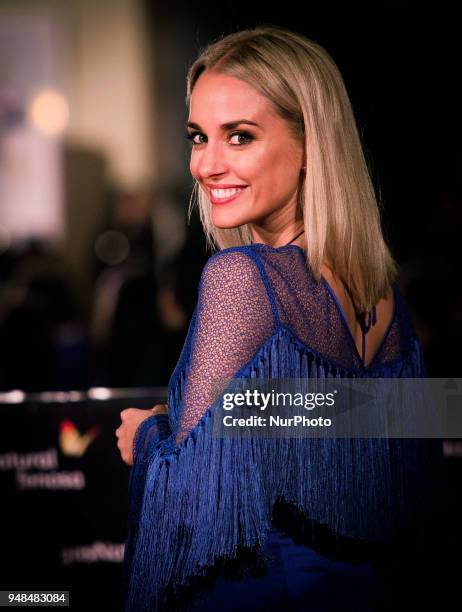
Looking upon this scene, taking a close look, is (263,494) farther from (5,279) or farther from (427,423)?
(5,279)

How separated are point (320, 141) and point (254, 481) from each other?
0.54 meters

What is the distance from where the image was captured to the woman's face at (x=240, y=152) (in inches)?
51.1

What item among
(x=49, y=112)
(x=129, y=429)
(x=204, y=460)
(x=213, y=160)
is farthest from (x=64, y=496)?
(x=49, y=112)

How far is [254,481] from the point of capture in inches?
48.3

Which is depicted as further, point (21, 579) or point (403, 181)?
point (403, 181)

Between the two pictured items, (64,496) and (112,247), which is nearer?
(64,496)

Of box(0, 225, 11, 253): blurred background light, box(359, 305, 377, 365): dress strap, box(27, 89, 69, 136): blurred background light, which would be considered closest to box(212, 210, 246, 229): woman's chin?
box(359, 305, 377, 365): dress strap

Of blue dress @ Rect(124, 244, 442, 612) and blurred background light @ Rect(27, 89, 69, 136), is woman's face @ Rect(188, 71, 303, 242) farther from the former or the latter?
blurred background light @ Rect(27, 89, 69, 136)

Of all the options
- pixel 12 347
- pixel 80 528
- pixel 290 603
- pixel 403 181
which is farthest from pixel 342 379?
pixel 403 181

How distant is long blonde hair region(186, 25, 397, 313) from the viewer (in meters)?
1.30

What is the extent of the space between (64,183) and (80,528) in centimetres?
620

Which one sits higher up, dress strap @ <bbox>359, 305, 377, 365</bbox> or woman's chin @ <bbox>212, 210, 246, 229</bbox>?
woman's chin @ <bbox>212, 210, 246, 229</bbox>

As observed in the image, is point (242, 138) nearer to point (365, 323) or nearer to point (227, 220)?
point (227, 220)

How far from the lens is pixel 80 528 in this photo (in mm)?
2154
